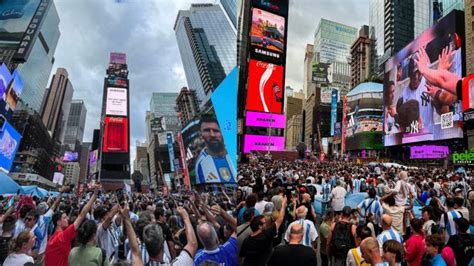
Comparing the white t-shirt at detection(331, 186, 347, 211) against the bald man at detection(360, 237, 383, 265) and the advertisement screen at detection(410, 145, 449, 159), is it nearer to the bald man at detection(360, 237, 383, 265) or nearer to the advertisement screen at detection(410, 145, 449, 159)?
the bald man at detection(360, 237, 383, 265)

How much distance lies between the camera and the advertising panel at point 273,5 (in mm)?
48394

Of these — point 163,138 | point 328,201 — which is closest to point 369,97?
point 328,201

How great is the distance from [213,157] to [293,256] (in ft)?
3.68

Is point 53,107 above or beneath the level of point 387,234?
above

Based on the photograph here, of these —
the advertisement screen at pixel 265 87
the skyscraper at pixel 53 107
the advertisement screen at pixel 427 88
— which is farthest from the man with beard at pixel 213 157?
the skyscraper at pixel 53 107

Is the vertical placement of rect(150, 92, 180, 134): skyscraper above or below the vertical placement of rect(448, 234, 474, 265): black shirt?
above

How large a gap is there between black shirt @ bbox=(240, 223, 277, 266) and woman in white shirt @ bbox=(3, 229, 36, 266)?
205 cm

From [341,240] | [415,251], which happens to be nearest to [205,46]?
[341,240]

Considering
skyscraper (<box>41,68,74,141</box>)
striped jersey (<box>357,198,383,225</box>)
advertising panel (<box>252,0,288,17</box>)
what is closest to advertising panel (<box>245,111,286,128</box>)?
advertising panel (<box>252,0,288,17</box>)

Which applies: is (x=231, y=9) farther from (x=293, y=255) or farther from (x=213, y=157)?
(x=293, y=255)

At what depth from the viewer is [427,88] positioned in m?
43.2

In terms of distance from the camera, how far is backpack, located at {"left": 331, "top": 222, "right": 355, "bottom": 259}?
17.4 ft

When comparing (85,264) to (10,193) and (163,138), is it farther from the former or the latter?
(10,193)

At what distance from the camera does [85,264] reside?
3.36m
